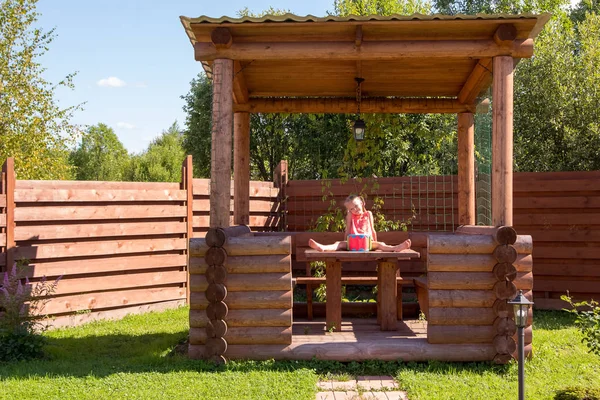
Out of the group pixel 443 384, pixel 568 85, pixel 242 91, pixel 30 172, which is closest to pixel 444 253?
pixel 443 384

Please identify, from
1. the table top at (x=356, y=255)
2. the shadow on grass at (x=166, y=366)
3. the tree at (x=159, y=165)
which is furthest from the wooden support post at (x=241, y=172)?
the tree at (x=159, y=165)

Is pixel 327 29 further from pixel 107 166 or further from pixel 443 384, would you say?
pixel 107 166

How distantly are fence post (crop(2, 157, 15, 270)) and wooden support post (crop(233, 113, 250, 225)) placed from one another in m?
2.82

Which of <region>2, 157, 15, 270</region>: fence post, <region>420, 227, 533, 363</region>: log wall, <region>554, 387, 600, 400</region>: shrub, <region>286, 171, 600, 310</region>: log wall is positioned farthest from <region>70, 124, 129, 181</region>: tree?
<region>554, 387, 600, 400</region>: shrub

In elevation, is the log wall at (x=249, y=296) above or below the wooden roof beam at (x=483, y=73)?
below

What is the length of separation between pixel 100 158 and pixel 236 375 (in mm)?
42198

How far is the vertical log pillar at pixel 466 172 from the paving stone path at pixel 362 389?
11.4 ft

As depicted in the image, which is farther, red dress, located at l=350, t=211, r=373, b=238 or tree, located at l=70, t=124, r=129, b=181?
tree, located at l=70, t=124, r=129, b=181

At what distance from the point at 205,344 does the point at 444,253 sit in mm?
2553

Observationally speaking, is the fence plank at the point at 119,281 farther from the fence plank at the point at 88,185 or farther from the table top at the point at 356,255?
the table top at the point at 356,255

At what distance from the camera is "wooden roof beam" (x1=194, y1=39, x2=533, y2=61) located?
6.48 meters

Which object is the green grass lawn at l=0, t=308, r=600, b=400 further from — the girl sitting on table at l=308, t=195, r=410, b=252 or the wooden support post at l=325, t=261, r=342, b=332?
the girl sitting on table at l=308, t=195, r=410, b=252

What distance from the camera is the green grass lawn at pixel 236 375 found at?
5199mm

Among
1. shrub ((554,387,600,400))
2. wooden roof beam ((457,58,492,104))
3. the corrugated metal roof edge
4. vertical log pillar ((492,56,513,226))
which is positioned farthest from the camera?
wooden roof beam ((457,58,492,104))
